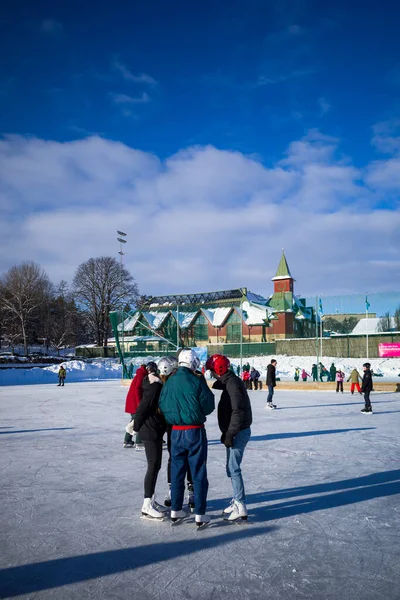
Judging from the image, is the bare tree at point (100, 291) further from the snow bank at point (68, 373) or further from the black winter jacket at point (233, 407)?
the black winter jacket at point (233, 407)

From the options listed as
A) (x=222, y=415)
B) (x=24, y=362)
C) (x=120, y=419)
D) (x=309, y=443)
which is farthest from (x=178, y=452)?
(x=24, y=362)

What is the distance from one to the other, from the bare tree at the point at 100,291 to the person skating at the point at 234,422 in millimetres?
49100

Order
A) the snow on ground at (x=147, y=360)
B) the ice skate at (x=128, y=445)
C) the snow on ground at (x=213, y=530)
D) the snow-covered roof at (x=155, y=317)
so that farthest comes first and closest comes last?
the snow-covered roof at (x=155, y=317) → the snow on ground at (x=147, y=360) → the ice skate at (x=128, y=445) → the snow on ground at (x=213, y=530)

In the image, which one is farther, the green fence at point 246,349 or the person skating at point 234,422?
the green fence at point 246,349

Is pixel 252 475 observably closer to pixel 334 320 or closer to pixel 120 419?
pixel 120 419

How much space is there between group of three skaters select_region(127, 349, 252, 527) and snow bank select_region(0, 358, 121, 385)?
31105 mm

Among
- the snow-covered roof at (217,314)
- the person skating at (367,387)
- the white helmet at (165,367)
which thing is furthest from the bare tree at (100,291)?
the white helmet at (165,367)

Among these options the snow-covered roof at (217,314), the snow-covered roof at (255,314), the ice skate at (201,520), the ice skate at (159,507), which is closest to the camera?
the ice skate at (201,520)

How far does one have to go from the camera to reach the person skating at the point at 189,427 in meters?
4.23

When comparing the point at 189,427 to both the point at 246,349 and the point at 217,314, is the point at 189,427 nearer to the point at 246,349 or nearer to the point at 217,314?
the point at 246,349

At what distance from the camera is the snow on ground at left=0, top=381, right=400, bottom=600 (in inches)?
129

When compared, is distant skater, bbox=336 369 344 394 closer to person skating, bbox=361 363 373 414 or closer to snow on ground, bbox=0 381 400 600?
person skating, bbox=361 363 373 414

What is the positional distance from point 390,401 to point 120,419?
37.8 feet

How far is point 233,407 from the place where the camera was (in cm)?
449
